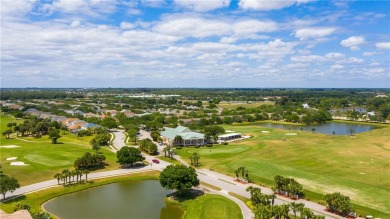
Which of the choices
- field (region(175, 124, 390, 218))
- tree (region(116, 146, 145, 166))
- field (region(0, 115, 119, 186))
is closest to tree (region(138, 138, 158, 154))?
field (region(175, 124, 390, 218))

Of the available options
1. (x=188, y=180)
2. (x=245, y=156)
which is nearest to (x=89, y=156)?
(x=188, y=180)

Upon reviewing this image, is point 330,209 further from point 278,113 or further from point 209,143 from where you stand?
point 278,113

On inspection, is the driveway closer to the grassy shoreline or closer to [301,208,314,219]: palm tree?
the grassy shoreline

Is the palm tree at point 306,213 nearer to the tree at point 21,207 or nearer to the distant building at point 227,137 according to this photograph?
the tree at point 21,207

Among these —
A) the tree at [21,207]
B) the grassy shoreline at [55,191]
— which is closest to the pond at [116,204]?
the grassy shoreline at [55,191]

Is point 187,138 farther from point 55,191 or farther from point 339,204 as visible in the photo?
point 339,204
